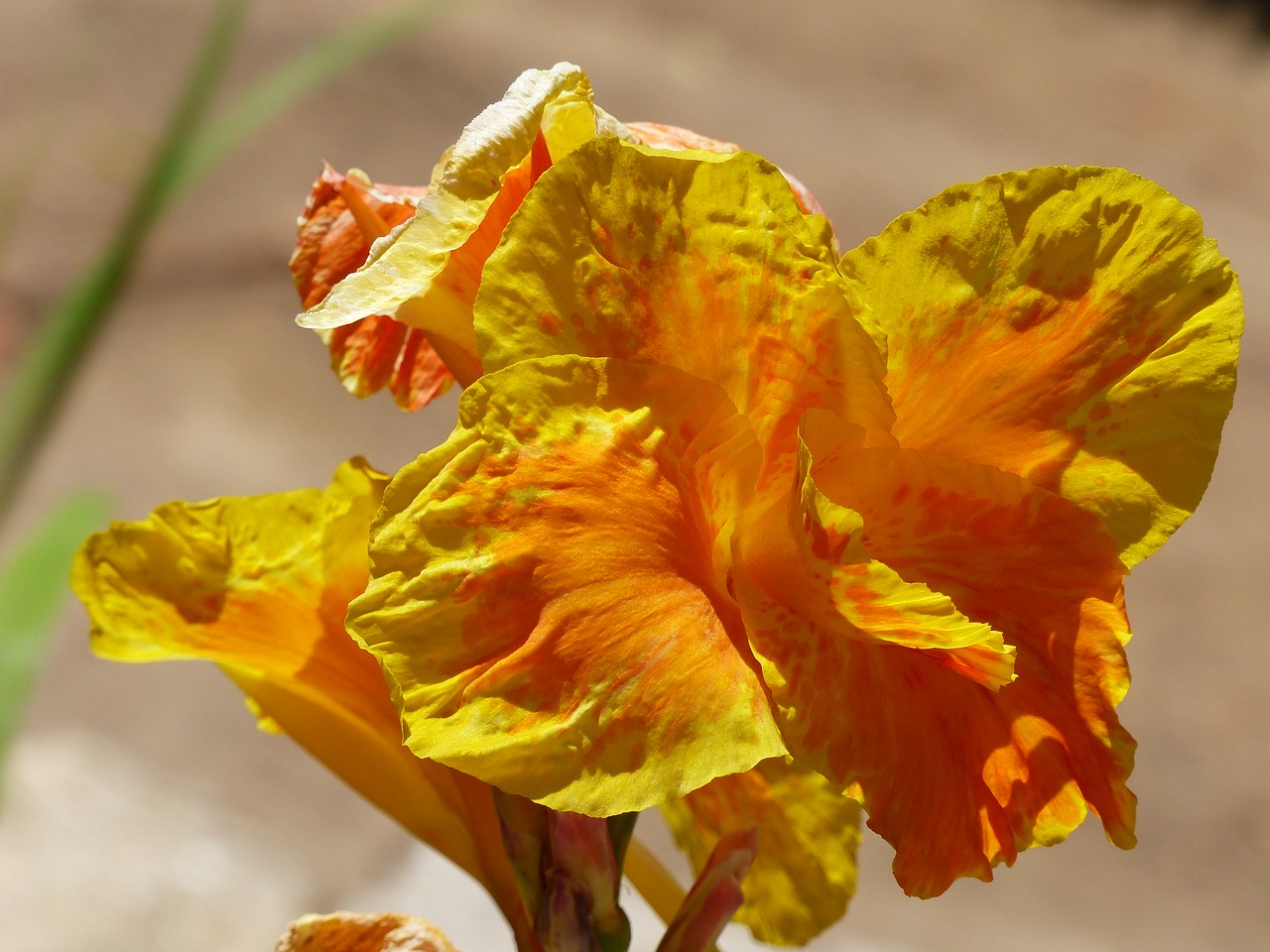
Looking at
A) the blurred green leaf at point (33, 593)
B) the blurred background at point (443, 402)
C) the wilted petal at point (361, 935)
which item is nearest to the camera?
the wilted petal at point (361, 935)

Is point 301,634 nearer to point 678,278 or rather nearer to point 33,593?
point 678,278

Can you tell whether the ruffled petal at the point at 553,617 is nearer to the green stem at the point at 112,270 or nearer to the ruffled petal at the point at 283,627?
the ruffled petal at the point at 283,627

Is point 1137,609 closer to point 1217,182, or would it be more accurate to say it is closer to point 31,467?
point 1217,182

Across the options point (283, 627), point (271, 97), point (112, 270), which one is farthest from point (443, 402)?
point (283, 627)

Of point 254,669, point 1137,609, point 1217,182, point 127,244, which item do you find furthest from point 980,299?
point 1217,182

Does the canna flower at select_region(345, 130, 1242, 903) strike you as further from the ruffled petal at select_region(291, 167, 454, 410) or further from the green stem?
the green stem

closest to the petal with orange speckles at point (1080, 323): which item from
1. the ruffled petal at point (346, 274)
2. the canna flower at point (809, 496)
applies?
the canna flower at point (809, 496)
